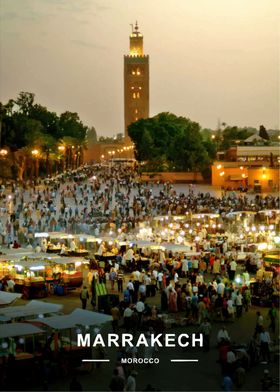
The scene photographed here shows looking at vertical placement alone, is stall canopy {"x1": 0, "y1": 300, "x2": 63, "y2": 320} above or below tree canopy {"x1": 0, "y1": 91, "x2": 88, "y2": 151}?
below

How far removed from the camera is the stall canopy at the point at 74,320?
14345mm

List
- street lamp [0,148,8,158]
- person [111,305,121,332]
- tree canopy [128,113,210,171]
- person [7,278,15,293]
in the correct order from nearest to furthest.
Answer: person [111,305,121,332] < person [7,278,15,293] < street lamp [0,148,8,158] < tree canopy [128,113,210,171]

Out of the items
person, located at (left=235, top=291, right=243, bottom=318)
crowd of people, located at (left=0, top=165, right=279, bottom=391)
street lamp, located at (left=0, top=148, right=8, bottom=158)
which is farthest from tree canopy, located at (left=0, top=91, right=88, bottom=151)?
person, located at (left=235, top=291, right=243, bottom=318)

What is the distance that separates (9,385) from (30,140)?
68.5 m

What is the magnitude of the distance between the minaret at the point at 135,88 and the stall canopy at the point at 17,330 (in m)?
142

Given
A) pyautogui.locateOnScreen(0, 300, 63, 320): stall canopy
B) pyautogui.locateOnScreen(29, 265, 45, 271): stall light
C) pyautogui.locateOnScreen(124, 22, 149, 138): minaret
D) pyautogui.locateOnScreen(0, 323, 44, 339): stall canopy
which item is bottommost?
pyautogui.locateOnScreen(0, 323, 44, 339): stall canopy

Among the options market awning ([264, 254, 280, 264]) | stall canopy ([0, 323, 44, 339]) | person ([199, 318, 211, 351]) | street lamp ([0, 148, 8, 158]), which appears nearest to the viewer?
stall canopy ([0, 323, 44, 339])

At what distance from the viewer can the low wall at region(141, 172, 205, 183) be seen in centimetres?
7712

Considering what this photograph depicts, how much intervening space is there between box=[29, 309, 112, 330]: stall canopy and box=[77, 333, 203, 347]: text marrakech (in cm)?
25

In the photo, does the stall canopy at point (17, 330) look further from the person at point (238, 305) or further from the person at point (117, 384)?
the person at point (238, 305)

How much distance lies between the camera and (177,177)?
77312 mm

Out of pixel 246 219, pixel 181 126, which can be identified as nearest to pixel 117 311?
pixel 246 219

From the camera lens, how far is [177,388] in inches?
509

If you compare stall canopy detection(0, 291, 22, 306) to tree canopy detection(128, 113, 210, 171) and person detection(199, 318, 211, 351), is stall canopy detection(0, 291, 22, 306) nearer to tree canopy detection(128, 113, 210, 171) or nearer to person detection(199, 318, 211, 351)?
person detection(199, 318, 211, 351)
